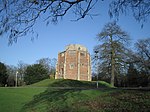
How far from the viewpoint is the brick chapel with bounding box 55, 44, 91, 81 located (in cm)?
6906

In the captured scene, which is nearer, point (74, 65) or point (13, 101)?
point (13, 101)

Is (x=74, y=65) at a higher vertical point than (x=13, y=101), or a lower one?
higher

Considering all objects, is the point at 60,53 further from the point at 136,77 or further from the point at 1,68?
the point at 136,77

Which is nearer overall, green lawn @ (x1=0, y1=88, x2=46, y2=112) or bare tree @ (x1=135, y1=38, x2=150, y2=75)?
green lawn @ (x1=0, y1=88, x2=46, y2=112)

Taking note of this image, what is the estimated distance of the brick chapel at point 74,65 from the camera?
69062 mm

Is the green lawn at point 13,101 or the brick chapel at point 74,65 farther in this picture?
the brick chapel at point 74,65

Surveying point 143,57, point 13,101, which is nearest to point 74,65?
point 143,57

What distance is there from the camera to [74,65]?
69.5 metres

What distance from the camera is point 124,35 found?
47.7 meters

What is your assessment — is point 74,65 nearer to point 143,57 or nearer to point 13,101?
point 143,57

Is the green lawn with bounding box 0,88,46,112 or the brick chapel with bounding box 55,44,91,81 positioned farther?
the brick chapel with bounding box 55,44,91,81

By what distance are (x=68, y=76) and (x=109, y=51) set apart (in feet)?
81.4

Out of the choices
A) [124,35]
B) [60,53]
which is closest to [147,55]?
[124,35]

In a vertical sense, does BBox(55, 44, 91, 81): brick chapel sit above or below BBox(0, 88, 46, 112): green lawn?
above
